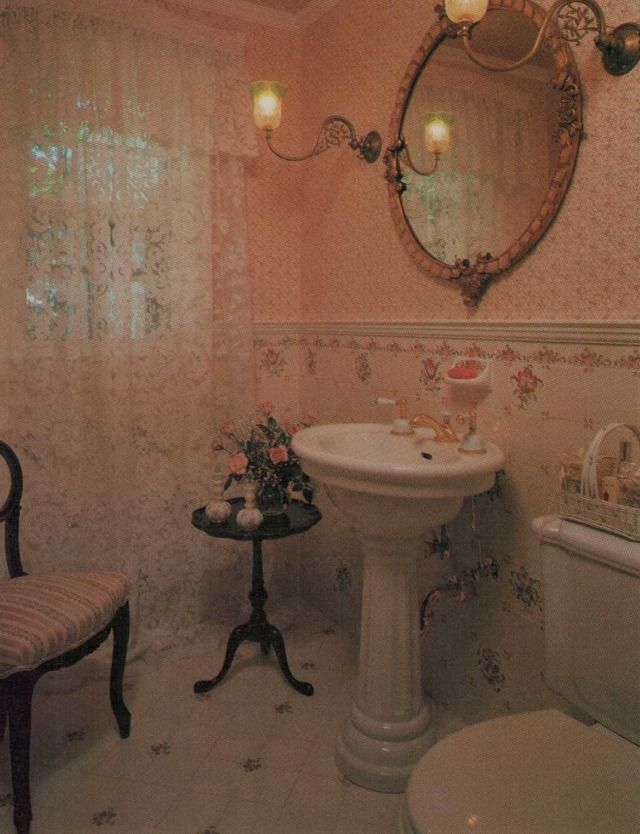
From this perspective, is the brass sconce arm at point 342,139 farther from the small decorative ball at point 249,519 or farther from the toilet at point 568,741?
the toilet at point 568,741

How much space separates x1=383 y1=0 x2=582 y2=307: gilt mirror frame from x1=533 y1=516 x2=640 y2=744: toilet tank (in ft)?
2.36

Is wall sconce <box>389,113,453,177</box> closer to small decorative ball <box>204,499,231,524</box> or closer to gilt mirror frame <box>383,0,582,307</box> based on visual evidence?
gilt mirror frame <box>383,0,582,307</box>

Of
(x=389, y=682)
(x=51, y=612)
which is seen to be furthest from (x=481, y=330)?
(x=51, y=612)

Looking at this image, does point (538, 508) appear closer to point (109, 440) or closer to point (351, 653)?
point (351, 653)

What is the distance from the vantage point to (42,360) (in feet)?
6.97

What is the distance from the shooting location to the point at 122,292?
2.20 meters

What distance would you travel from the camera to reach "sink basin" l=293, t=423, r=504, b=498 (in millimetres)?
1368

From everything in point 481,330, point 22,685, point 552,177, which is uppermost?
point 552,177

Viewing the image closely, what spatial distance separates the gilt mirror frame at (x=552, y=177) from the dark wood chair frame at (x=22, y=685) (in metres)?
1.33

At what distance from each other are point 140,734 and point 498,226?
5.74 ft

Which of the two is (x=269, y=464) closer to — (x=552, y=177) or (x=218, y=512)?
(x=218, y=512)

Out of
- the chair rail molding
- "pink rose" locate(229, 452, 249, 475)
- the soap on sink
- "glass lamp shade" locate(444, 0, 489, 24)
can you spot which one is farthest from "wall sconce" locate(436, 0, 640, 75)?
"pink rose" locate(229, 452, 249, 475)

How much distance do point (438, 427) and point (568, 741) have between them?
842 millimetres

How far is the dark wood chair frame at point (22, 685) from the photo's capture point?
148cm
